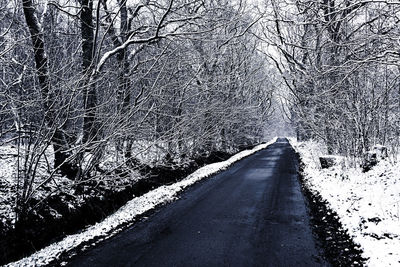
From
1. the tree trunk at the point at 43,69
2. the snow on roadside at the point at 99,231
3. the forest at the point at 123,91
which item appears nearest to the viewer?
the snow on roadside at the point at 99,231

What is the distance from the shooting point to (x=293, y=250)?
4.86 meters

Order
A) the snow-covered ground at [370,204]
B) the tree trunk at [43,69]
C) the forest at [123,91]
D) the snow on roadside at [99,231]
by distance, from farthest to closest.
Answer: the tree trunk at [43,69]
the forest at [123,91]
the snow on roadside at [99,231]
the snow-covered ground at [370,204]

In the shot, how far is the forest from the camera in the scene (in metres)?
6.26

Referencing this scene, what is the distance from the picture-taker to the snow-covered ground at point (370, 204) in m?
4.50

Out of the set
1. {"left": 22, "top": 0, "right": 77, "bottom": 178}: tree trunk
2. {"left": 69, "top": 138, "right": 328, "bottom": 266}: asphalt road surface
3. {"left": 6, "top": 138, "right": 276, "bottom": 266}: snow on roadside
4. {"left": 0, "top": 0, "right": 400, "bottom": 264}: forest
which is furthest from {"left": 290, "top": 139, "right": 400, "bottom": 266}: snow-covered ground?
{"left": 22, "top": 0, "right": 77, "bottom": 178}: tree trunk

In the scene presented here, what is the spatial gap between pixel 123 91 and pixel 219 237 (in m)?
4.91

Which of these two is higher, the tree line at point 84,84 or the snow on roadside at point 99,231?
the tree line at point 84,84

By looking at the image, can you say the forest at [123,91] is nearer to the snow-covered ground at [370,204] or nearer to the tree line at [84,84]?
the tree line at [84,84]

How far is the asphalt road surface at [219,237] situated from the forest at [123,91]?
1.70 m

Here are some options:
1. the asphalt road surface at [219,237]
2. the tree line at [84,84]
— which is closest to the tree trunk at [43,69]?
the tree line at [84,84]

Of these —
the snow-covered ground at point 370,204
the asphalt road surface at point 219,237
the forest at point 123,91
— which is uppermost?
the forest at point 123,91

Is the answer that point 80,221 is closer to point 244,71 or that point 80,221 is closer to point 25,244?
point 25,244

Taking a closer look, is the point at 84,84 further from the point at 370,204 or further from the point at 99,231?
the point at 370,204

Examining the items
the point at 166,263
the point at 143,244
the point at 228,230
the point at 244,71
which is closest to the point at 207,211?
the point at 228,230
